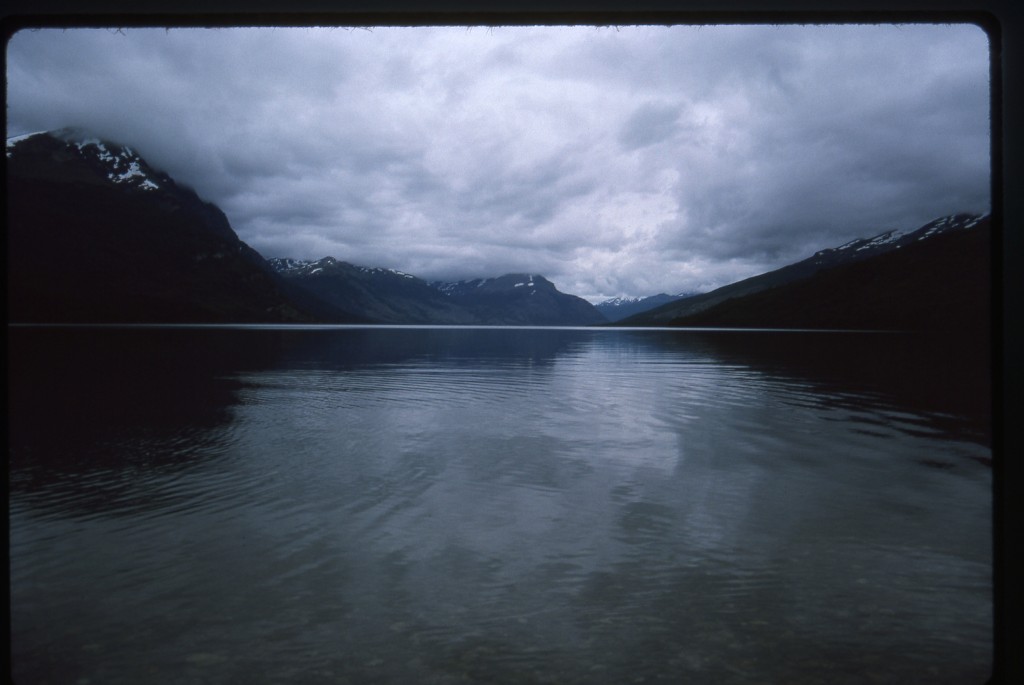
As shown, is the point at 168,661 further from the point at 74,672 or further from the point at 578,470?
the point at 578,470

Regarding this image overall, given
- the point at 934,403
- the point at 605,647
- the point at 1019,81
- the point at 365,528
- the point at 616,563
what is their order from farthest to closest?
the point at 934,403, the point at 365,528, the point at 616,563, the point at 605,647, the point at 1019,81

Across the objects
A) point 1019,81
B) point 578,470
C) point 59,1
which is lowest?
point 578,470

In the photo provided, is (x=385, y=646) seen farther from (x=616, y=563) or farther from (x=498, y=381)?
(x=498, y=381)

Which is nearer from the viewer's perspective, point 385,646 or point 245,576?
point 385,646

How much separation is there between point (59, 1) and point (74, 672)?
467cm

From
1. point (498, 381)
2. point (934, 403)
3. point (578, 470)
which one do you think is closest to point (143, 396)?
point (498, 381)

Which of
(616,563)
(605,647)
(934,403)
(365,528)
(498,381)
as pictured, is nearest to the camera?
(605,647)

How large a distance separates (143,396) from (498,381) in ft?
50.1

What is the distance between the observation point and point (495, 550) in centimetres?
769

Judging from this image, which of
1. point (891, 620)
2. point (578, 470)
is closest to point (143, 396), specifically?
point (578, 470)

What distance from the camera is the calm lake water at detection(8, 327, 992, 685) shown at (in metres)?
5.03

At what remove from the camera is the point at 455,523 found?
8.80m

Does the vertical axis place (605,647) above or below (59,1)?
below

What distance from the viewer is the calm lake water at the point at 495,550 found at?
16.5 ft
